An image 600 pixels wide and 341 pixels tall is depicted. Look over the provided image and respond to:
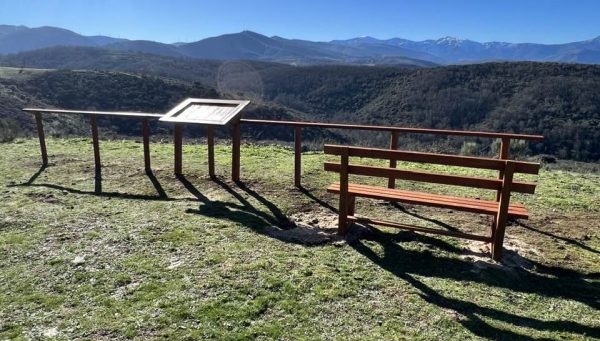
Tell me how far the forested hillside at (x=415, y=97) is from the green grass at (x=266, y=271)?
86.5ft

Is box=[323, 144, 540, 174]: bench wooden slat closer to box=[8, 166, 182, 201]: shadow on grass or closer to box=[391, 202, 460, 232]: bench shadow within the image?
box=[391, 202, 460, 232]: bench shadow

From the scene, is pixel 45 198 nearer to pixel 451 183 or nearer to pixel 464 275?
pixel 451 183

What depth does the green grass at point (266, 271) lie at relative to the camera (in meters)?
3.76

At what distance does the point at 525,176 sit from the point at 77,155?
31.5 ft

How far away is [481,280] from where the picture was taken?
466cm

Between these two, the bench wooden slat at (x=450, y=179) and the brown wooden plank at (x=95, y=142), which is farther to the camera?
the brown wooden plank at (x=95, y=142)

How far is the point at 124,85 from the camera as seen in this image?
53.1 m

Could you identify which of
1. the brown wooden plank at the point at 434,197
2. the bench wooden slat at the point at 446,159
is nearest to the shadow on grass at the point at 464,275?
the brown wooden plank at the point at 434,197

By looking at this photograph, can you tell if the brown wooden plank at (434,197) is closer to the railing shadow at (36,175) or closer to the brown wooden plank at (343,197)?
the brown wooden plank at (343,197)

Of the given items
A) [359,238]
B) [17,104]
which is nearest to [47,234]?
[359,238]

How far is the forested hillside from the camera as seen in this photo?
4347 cm

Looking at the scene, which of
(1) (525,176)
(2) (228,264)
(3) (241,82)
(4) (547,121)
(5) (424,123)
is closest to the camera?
(2) (228,264)

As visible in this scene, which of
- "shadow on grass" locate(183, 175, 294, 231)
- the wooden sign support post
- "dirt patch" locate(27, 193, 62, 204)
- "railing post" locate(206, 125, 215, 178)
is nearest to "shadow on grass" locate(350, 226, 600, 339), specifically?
"shadow on grass" locate(183, 175, 294, 231)

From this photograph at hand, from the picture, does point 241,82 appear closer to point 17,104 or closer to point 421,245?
point 17,104
